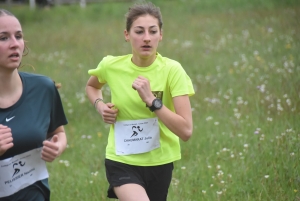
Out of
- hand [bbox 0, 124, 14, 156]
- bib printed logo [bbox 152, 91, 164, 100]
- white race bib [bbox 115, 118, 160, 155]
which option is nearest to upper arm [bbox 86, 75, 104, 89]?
white race bib [bbox 115, 118, 160, 155]

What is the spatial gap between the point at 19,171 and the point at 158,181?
1.02 meters

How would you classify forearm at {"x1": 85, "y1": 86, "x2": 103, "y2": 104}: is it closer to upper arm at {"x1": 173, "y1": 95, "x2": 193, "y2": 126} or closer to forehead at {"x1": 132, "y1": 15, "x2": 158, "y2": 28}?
forehead at {"x1": 132, "y1": 15, "x2": 158, "y2": 28}

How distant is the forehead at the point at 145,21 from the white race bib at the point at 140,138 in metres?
0.64

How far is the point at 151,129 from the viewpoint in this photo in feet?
14.3

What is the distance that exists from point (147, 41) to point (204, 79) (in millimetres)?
6840

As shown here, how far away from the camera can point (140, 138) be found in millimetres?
4348

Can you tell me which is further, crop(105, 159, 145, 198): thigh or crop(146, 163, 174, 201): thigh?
crop(146, 163, 174, 201): thigh

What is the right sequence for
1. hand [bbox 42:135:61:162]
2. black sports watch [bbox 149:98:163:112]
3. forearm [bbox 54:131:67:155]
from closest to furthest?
hand [bbox 42:135:61:162], forearm [bbox 54:131:67:155], black sports watch [bbox 149:98:163:112]

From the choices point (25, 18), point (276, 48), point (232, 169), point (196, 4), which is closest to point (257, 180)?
point (232, 169)

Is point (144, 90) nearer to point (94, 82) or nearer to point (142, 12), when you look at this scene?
point (142, 12)

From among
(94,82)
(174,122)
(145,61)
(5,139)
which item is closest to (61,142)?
(5,139)

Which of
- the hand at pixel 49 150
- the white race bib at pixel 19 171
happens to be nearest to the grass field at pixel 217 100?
the white race bib at pixel 19 171

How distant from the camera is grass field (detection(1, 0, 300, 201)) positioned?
19.4ft

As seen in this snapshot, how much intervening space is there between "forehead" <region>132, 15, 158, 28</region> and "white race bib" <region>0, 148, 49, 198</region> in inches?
44.6
